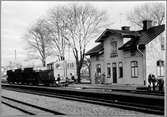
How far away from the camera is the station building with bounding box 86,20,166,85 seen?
24.8m

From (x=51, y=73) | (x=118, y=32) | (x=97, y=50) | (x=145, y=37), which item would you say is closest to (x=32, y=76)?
(x=51, y=73)

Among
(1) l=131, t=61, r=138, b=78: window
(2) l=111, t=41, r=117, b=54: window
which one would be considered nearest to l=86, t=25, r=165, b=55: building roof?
(2) l=111, t=41, r=117, b=54: window

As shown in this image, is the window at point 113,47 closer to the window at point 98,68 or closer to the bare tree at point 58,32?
the window at point 98,68

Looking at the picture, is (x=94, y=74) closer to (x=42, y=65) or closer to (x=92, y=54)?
(x=92, y=54)

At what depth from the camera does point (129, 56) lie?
26.8m

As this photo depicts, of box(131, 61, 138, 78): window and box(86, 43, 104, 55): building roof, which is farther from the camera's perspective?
box(86, 43, 104, 55): building roof

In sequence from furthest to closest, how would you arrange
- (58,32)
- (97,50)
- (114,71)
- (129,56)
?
(97,50) < (114,71) < (129,56) < (58,32)

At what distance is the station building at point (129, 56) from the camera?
24.8 m

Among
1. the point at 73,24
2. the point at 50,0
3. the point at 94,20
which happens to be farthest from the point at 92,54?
the point at 50,0

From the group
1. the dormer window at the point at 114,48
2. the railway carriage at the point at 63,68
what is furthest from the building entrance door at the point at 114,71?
the railway carriage at the point at 63,68

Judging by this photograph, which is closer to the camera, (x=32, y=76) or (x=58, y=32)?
(x=58, y=32)

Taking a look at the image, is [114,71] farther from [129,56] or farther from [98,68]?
[98,68]

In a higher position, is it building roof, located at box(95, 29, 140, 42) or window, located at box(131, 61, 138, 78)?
building roof, located at box(95, 29, 140, 42)

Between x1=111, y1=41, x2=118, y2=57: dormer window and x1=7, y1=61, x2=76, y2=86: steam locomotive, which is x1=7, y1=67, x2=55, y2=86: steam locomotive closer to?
x1=7, y1=61, x2=76, y2=86: steam locomotive
